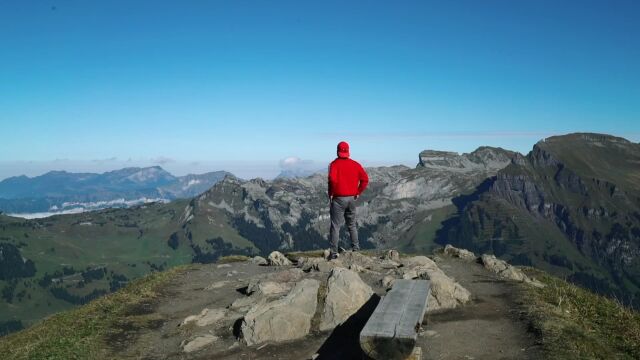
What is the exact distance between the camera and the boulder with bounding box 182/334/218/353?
1727 centimetres

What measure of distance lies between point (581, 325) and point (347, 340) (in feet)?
27.7

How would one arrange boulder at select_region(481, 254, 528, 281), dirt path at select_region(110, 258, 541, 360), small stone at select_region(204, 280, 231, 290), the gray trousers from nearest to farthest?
1. dirt path at select_region(110, 258, 541, 360)
2. the gray trousers
3. boulder at select_region(481, 254, 528, 281)
4. small stone at select_region(204, 280, 231, 290)

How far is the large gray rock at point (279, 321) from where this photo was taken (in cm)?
1698

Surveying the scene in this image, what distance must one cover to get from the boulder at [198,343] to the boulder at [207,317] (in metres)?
1.90

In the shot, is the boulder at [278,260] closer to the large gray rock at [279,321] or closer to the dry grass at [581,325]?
the large gray rock at [279,321]

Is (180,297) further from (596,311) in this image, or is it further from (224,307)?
(596,311)

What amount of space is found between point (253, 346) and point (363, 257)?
14.3 m

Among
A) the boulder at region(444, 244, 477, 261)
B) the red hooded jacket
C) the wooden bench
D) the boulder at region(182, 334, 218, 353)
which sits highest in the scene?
the red hooded jacket

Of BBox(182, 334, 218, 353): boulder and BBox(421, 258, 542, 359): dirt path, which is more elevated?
BBox(421, 258, 542, 359): dirt path

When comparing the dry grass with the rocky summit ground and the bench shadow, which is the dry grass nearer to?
the rocky summit ground

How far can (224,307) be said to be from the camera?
74.4 feet

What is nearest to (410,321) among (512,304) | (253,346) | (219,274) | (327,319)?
(327,319)

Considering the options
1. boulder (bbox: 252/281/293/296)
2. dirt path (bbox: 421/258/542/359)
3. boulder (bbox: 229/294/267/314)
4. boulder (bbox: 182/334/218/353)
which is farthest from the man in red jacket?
boulder (bbox: 182/334/218/353)

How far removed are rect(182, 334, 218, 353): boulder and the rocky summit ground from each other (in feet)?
0.12
